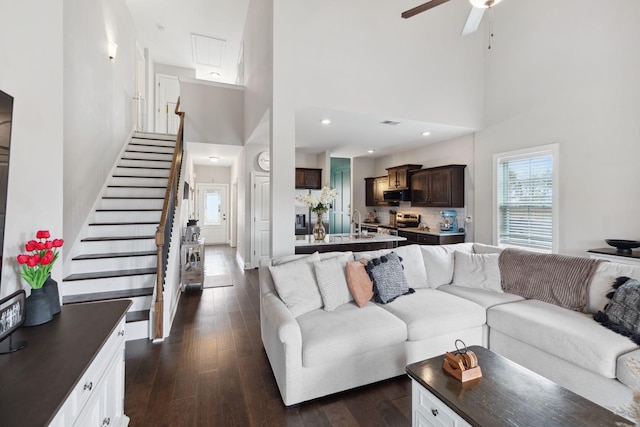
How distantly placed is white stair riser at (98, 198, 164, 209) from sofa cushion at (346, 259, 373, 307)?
3.43m

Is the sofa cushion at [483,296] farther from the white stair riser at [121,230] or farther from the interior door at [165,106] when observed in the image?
the interior door at [165,106]

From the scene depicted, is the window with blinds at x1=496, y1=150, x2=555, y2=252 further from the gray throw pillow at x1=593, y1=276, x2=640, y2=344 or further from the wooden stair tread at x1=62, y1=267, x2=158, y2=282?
the wooden stair tread at x1=62, y1=267, x2=158, y2=282

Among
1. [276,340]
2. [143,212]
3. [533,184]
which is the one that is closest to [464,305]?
[276,340]

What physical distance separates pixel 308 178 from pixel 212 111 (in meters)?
2.52

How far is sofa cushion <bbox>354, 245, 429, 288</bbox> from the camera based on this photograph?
302 centimetres

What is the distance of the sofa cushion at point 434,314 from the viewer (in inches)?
90.1

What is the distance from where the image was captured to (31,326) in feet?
4.61

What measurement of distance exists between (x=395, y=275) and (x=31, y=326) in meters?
2.52

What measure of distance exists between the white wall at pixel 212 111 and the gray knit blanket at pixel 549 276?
5033 millimetres

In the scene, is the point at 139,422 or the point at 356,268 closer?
the point at 139,422

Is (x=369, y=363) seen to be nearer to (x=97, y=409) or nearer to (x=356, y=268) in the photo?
(x=356, y=268)

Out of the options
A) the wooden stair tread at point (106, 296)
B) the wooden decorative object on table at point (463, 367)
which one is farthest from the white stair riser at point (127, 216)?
the wooden decorative object on table at point (463, 367)

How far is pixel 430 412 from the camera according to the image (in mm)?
1479

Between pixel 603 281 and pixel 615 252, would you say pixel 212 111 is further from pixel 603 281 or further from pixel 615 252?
pixel 615 252
